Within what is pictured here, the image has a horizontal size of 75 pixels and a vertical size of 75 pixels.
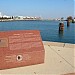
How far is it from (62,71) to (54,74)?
1.74 feet

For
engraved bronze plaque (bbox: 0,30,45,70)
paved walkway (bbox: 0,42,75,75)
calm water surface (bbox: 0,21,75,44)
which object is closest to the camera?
paved walkway (bbox: 0,42,75,75)

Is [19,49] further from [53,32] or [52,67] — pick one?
[53,32]

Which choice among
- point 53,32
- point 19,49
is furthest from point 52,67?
point 53,32

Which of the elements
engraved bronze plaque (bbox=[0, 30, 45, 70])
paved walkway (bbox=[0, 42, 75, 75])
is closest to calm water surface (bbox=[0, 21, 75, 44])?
paved walkway (bbox=[0, 42, 75, 75])

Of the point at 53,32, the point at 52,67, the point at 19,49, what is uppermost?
the point at 19,49

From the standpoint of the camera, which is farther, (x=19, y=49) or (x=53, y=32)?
(x=53, y=32)

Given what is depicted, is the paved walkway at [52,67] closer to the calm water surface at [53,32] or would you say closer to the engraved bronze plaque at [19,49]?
the engraved bronze plaque at [19,49]

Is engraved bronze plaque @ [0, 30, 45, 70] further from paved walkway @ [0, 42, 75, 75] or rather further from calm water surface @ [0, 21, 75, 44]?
calm water surface @ [0, 21, 75, 44]

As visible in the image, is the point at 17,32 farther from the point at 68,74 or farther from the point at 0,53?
the point at 68,74

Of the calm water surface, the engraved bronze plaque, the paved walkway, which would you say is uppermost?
the engraved bronze plaque

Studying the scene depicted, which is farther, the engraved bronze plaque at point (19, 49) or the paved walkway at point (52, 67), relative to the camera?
the engraved bronze plaque at point (19, 49)

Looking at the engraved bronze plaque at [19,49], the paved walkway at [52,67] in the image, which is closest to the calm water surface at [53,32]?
the paved walkway at [52,67]

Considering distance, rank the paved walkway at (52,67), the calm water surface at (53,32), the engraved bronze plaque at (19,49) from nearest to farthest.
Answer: the paved walkway at (52,67), the engraved bronze plaque at (19,49), the calm water surface at (53,32)

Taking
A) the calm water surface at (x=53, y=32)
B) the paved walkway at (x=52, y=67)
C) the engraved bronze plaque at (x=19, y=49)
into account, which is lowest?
the calm water surface at (x=53, y=32)
